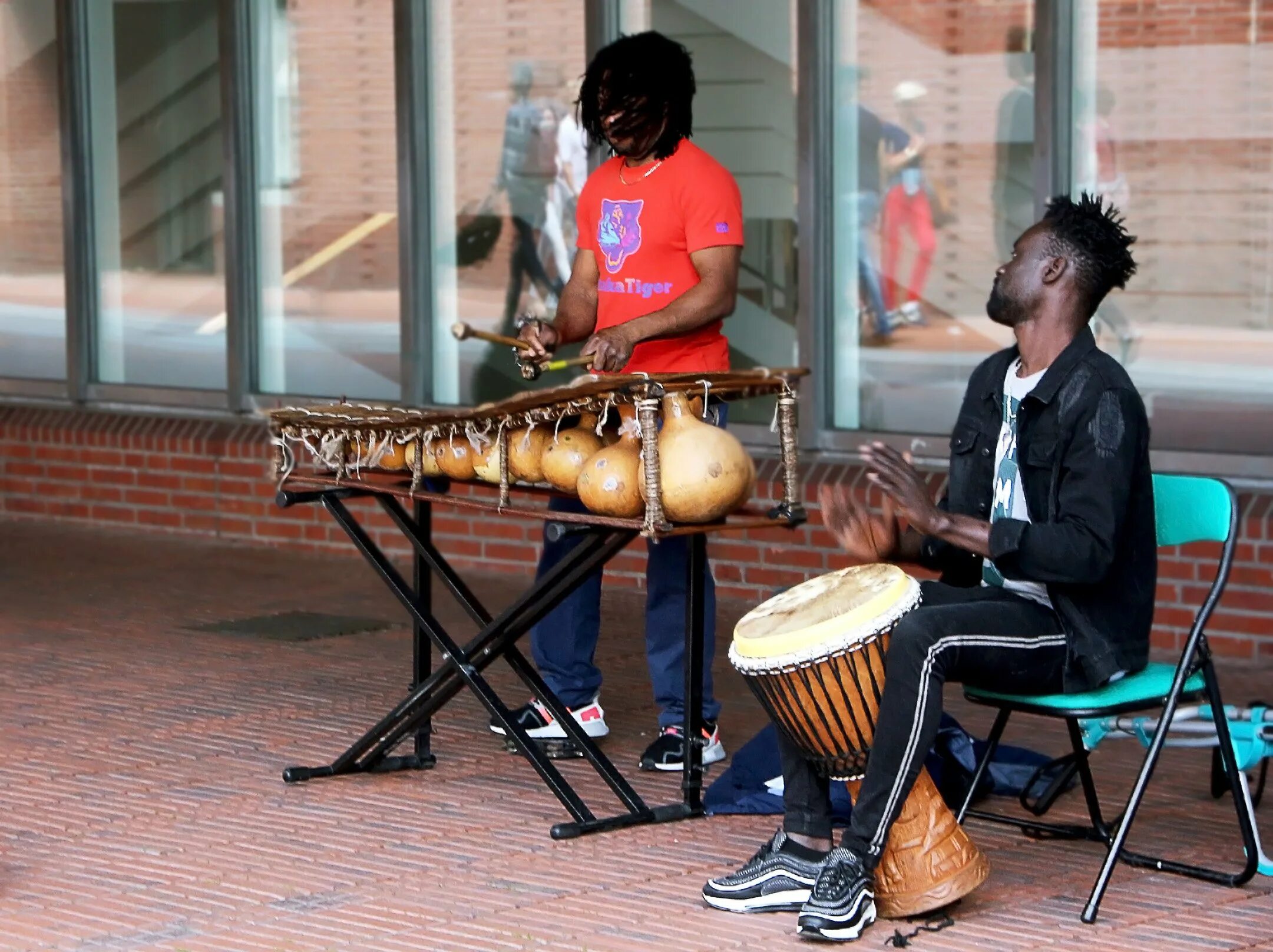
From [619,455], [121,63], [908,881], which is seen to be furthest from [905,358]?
[121,63]

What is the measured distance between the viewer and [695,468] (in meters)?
4.58

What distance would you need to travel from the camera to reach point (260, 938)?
410 centimetres

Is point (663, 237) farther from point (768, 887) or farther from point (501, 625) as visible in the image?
point (768, 887)

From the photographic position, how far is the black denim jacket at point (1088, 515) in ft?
13.6

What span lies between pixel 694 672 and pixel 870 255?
9.97ft

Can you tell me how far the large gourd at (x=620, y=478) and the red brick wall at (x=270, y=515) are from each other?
8.98ft

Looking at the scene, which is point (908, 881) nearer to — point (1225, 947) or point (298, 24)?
point (1225, 947)

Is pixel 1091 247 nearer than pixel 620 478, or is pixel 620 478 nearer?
pixel 1091 247

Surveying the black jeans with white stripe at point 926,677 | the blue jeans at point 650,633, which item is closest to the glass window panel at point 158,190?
the blue jeans at point 650,633

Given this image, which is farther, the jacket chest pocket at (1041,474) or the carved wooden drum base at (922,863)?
the jacket chest pocket at (1041,474)

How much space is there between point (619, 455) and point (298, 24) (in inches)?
200

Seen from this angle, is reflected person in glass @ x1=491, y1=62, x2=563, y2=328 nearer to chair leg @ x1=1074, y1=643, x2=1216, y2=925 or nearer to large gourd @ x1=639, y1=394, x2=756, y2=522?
large gourd @ x1=639, y1=394, x2=756, y2=522

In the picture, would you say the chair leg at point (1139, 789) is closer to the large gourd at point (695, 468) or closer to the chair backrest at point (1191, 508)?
the chair backrest at point (1191, 508)

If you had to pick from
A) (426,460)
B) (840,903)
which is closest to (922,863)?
(840,903)
